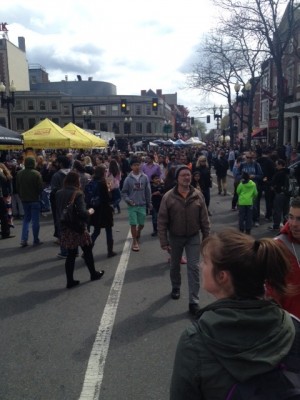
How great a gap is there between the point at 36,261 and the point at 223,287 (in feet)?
20.9

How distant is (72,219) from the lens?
577cm

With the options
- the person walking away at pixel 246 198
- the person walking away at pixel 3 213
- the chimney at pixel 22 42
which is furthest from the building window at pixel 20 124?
the person walking away at pixel 246 198

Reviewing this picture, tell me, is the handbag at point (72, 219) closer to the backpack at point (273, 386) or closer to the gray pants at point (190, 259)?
the gray pants at point (190, 259)

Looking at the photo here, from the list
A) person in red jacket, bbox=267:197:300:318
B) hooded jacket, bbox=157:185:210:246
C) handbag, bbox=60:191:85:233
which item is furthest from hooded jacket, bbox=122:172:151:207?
person in red jacket, bbox=267:197:300:318

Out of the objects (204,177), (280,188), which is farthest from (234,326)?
(204,177)

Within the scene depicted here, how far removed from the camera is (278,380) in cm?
126

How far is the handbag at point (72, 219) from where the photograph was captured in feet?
18.8

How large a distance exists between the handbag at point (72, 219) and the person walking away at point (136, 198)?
221 cm

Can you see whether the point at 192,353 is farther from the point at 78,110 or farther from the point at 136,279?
the point at 78,110

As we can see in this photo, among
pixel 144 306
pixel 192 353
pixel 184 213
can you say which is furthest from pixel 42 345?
pixel 192 353

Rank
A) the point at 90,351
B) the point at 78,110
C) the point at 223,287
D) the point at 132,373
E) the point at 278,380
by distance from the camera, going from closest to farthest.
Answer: the point at 278,380 < the point at 223,287 < the point at 132,373 < the point at 90,351 < the point at 78,110

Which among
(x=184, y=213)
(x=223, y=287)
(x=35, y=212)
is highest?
(x=223, y=287)

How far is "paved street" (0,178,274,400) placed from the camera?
3371mm

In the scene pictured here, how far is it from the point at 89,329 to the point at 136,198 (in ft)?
12.9
